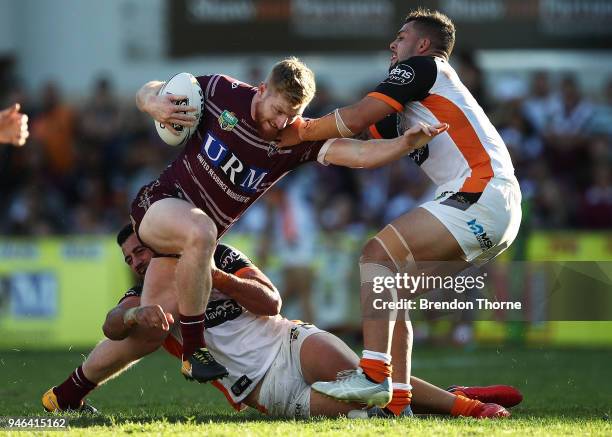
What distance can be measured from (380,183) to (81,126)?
4.39 meters

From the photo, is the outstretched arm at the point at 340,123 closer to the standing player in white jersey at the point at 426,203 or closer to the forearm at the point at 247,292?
the standing player in white jersey at the point at 426,203

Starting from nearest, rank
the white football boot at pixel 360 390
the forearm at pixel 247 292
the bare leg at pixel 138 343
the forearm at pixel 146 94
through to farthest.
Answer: the white football boot at pixel 360 390
the forearm at pixel 247 292
the bare leg at pixel 138 343
the forearm at pixel 146 94

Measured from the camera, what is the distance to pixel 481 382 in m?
9.71

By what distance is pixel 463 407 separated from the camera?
7234mm

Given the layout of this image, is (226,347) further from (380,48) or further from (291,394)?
(380,48)

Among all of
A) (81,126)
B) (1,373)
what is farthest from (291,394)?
(81,126)

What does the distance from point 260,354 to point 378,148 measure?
4.63ft

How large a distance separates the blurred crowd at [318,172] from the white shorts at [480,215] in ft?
21.4

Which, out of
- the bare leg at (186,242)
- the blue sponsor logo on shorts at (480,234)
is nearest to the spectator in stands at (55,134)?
the bare leg at (186,242)

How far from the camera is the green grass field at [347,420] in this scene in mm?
6414

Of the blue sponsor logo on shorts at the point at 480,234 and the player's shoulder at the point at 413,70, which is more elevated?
the player's shoulder at the point at 413,70

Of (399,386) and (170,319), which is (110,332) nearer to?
(170,319)

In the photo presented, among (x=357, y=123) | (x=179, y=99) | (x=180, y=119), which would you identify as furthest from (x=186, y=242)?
(x=357, y=123)

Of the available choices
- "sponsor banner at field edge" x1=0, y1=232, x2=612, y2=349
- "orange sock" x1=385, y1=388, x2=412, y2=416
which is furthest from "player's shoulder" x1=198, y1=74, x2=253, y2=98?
"sponsor banner at field edge" x1=0, y1=232, x2=612, y2=349
